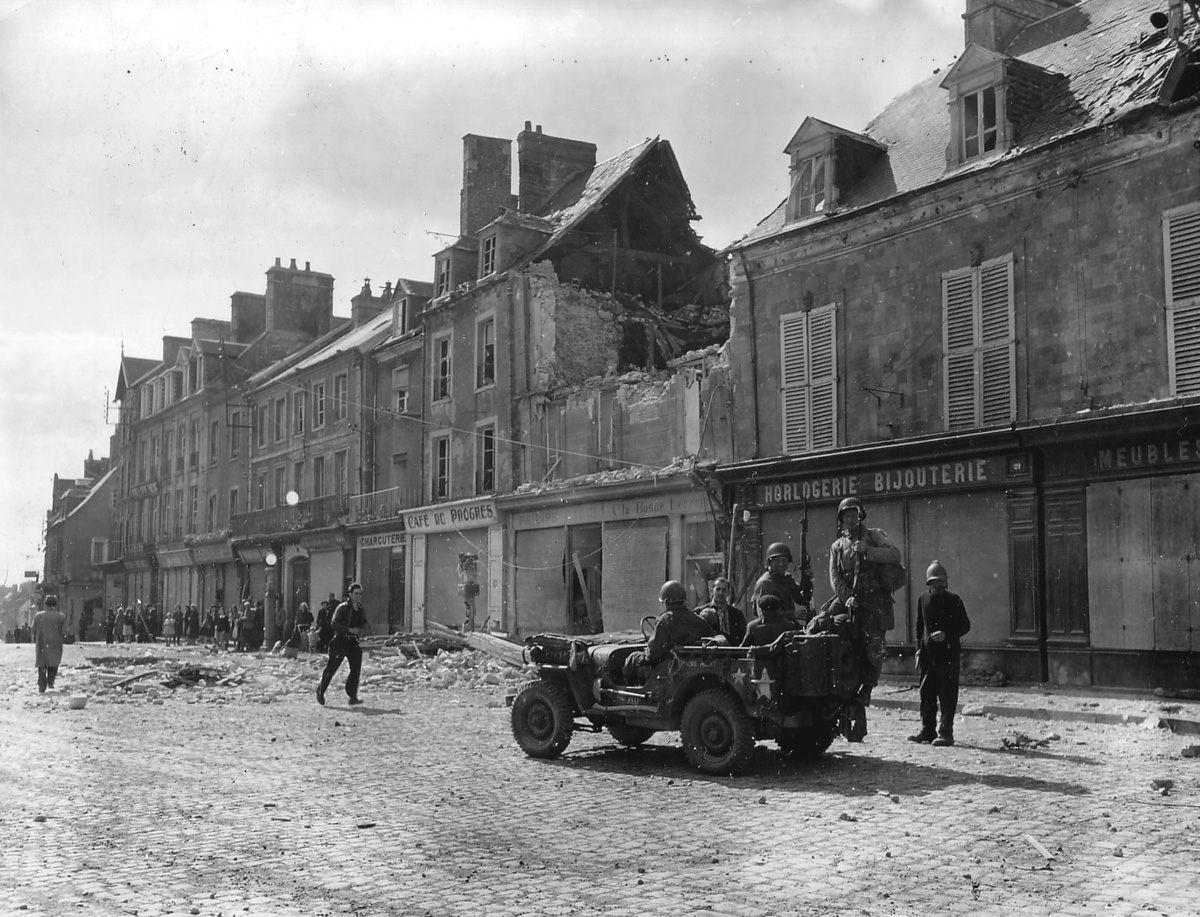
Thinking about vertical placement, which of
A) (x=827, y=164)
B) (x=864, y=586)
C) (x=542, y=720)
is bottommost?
(x=542, y=720)

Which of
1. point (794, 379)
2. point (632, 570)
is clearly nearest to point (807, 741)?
point (794, 379)

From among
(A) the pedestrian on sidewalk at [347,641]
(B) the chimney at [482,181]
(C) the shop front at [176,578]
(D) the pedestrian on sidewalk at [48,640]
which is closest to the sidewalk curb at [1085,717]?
(A) the pedestrian on sidewalk at [347,641]

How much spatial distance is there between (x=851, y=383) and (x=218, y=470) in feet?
114

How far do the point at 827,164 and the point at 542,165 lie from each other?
560 inches

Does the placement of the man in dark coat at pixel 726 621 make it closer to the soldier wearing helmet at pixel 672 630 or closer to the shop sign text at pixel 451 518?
the soldier wearing helmet at pixel 672 630

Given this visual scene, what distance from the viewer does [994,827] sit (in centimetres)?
708

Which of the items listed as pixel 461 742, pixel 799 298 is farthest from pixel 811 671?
pixel 799 298

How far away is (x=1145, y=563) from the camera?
15.2 m

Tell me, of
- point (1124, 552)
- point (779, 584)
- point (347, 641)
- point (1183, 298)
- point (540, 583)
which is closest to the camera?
point (779, 584)

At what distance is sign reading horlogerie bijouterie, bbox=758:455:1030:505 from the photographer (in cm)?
1681

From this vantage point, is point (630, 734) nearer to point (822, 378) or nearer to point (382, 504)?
point (822, 378)

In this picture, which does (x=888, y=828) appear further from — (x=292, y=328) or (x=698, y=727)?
(x=292, y=328)

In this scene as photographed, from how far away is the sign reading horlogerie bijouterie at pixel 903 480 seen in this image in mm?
16812

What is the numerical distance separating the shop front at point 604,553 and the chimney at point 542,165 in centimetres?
930
